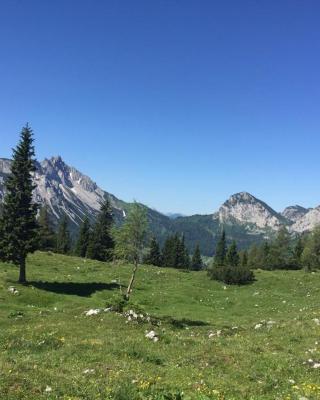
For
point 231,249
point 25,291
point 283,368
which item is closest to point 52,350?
point 283,368

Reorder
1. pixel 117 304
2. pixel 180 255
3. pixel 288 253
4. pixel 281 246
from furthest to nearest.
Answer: pixel 180 255
pixel 288 253
pixel 281 246
pixel 117 304

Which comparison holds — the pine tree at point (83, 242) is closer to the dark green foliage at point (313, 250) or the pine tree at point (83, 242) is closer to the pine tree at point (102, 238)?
the pine tree at point (102, 238)

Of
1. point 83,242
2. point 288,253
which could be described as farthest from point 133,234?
point 288,253

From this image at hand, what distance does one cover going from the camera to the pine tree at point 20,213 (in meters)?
52.6

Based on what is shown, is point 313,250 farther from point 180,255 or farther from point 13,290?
point 13,290

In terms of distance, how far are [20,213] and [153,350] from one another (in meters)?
35.1

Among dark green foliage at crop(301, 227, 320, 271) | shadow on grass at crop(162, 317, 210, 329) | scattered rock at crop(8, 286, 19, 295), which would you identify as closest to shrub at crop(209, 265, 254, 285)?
shadow on grass at crop(162, 317, 210, 329)

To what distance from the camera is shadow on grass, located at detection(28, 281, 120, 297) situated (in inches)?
1945

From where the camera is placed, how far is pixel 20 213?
5428cm

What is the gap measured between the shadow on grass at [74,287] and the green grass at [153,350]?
0.11 m

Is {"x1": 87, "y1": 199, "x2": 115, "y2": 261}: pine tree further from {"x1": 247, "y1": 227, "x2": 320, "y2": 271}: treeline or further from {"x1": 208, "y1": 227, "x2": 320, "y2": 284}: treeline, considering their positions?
{"x1": 247, "y1": 227, "x2": 320, "y2": 271}: treeline

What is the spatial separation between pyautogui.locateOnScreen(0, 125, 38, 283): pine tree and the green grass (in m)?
3.40

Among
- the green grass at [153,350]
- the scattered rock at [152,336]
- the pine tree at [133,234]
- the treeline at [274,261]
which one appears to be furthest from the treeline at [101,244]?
the scattered rock at [152,336]

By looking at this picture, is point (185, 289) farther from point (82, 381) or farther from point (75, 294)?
point (82, 381)
